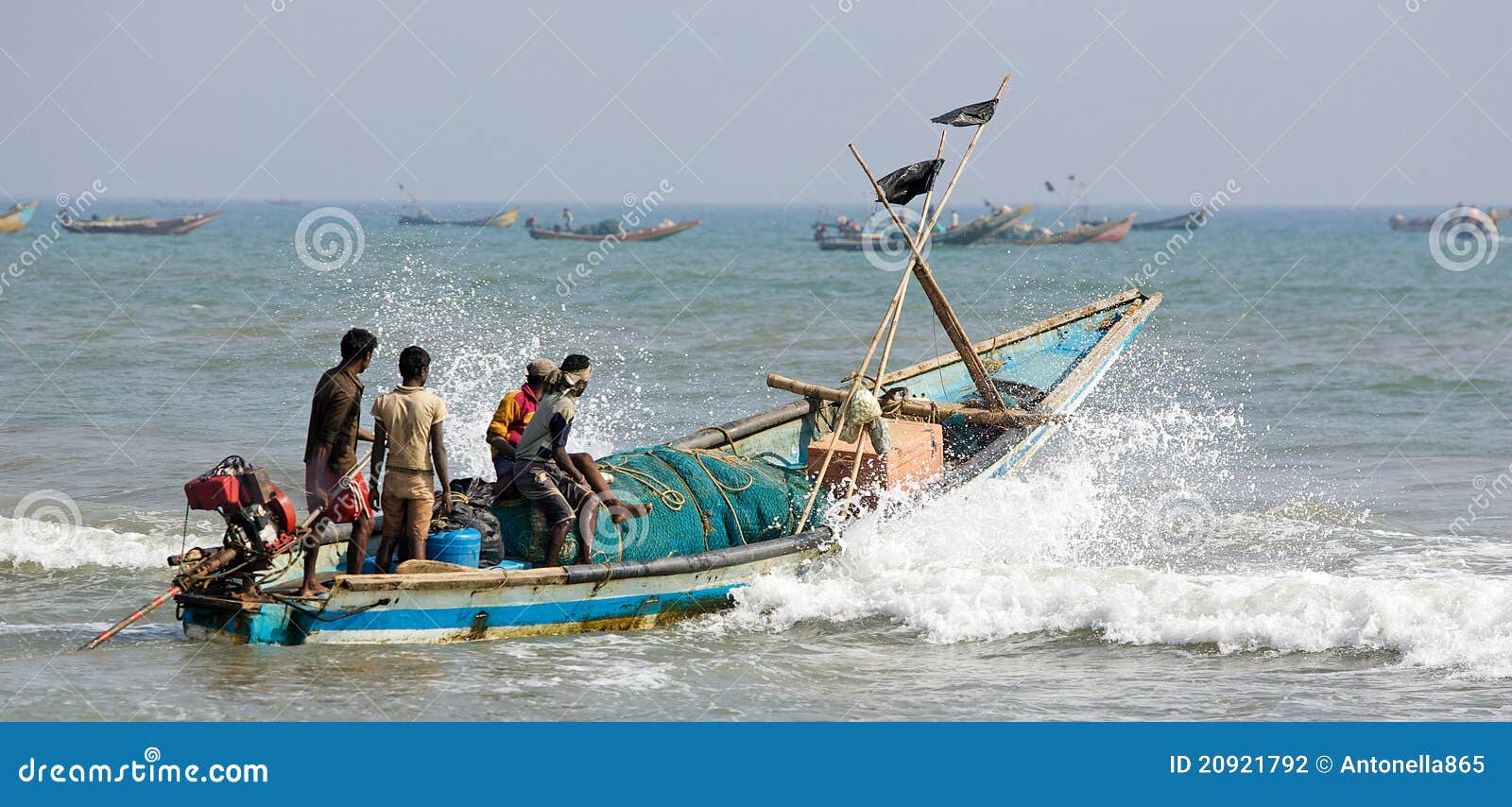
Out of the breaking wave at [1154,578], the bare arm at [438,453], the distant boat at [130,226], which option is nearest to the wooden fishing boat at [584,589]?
the breaking wave at [1154,578]

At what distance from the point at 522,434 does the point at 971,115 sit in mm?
4321

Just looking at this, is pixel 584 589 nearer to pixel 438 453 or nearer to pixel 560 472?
pixel 560 472

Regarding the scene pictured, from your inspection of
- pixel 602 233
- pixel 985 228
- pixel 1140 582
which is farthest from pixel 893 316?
pixel 602 233

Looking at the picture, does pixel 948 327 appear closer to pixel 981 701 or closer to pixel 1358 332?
pixel 981 701

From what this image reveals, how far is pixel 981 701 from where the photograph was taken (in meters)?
6.79

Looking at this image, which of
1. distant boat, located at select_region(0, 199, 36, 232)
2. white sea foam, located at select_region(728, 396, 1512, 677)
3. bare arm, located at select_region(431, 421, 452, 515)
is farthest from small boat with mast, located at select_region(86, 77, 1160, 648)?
distant boat, located at select_region(0, 199, 36, 232)

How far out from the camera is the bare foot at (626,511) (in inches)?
299

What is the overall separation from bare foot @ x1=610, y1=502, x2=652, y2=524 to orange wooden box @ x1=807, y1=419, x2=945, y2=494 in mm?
1392

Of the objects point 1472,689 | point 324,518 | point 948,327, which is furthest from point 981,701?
point 948,327

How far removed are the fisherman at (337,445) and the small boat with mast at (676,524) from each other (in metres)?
0.08

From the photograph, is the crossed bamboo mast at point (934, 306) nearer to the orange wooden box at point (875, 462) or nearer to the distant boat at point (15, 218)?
the orange wooden box at point (875, 462)

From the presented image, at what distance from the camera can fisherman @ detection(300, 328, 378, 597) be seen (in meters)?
6.83

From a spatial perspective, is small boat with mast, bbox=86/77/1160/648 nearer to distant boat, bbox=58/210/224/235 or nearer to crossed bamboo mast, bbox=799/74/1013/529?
crossed bamboo mast, bbox=799/74/1013/529

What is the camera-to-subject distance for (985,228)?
56.4 meters
